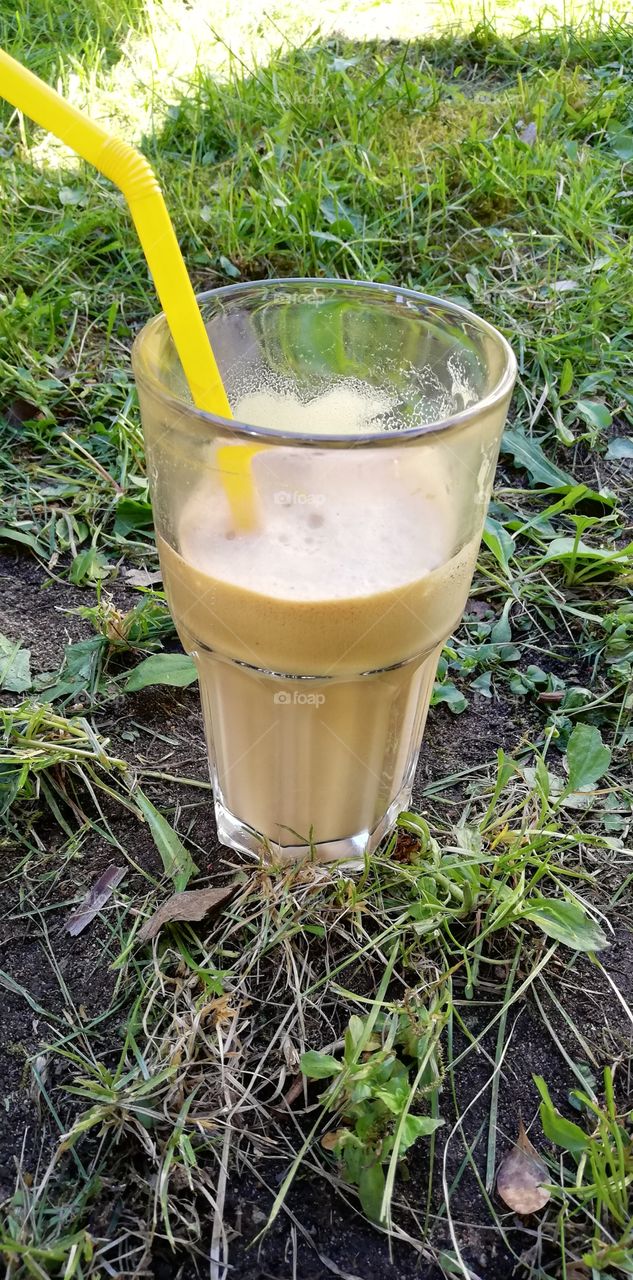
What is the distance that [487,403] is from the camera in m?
0.92

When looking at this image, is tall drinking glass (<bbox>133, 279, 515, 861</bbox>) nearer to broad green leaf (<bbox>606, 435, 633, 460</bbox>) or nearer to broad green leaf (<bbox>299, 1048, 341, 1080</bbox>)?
broad green leaf (<bbox>299, 1048, 341, 1080</bbox>)

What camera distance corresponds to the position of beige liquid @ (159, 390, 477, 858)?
3.14 ft

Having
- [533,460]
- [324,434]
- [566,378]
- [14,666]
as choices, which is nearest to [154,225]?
[324,434]

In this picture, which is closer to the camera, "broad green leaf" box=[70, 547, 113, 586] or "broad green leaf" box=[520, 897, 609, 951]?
"broad green leaf" box=[520, 897, 609, 951]

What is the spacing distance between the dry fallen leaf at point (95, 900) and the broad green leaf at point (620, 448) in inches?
50.5

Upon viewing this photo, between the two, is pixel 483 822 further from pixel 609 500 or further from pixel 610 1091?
pixel 609 500

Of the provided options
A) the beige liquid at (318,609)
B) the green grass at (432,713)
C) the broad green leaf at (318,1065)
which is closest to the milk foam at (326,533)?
the beige liquid at (318,609)

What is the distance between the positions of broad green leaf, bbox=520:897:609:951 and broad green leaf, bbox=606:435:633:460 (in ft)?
3.49

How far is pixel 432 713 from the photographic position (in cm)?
150

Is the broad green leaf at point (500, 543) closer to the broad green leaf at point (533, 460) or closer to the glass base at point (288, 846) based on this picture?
the broad green leaf at point (533, 460)

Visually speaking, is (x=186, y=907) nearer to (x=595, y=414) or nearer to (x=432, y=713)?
(x=432, y=713)

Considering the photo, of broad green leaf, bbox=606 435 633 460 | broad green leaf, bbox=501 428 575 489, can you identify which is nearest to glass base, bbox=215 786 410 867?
broad green leaf, bbox=501 428 575 489

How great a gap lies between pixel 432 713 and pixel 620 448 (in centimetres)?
80

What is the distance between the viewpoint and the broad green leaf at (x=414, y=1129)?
945 mm
